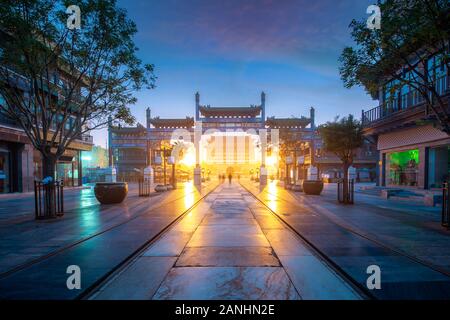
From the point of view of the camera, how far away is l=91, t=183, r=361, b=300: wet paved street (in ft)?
10.7

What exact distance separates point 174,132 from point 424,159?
38891 mm

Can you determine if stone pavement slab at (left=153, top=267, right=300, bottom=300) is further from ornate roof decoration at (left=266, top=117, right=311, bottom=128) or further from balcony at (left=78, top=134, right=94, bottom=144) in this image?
ornate roof decoration at (left=266, top=117, right=311, bottom=128)

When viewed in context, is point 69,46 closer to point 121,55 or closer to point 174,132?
point 121,55

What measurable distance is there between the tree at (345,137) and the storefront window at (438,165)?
5012 millimetres

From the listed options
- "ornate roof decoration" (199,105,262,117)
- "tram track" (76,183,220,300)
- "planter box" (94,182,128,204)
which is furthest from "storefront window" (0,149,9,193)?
"ornate roof decoration" (199,105,262,117)

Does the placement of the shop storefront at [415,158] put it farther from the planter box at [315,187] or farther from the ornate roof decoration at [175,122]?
the ornate roof decoration at [175,122]

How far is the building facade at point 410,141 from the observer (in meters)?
12.8

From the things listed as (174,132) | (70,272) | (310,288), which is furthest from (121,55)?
(174,132)

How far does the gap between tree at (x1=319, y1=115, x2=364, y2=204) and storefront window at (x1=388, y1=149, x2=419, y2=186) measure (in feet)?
18.6

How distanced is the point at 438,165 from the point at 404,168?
8.74 feet

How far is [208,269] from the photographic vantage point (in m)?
4.05

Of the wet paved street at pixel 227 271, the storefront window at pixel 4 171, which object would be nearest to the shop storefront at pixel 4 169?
the storefront window at pixel 4 171

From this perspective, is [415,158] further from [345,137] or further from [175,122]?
[175,122]
